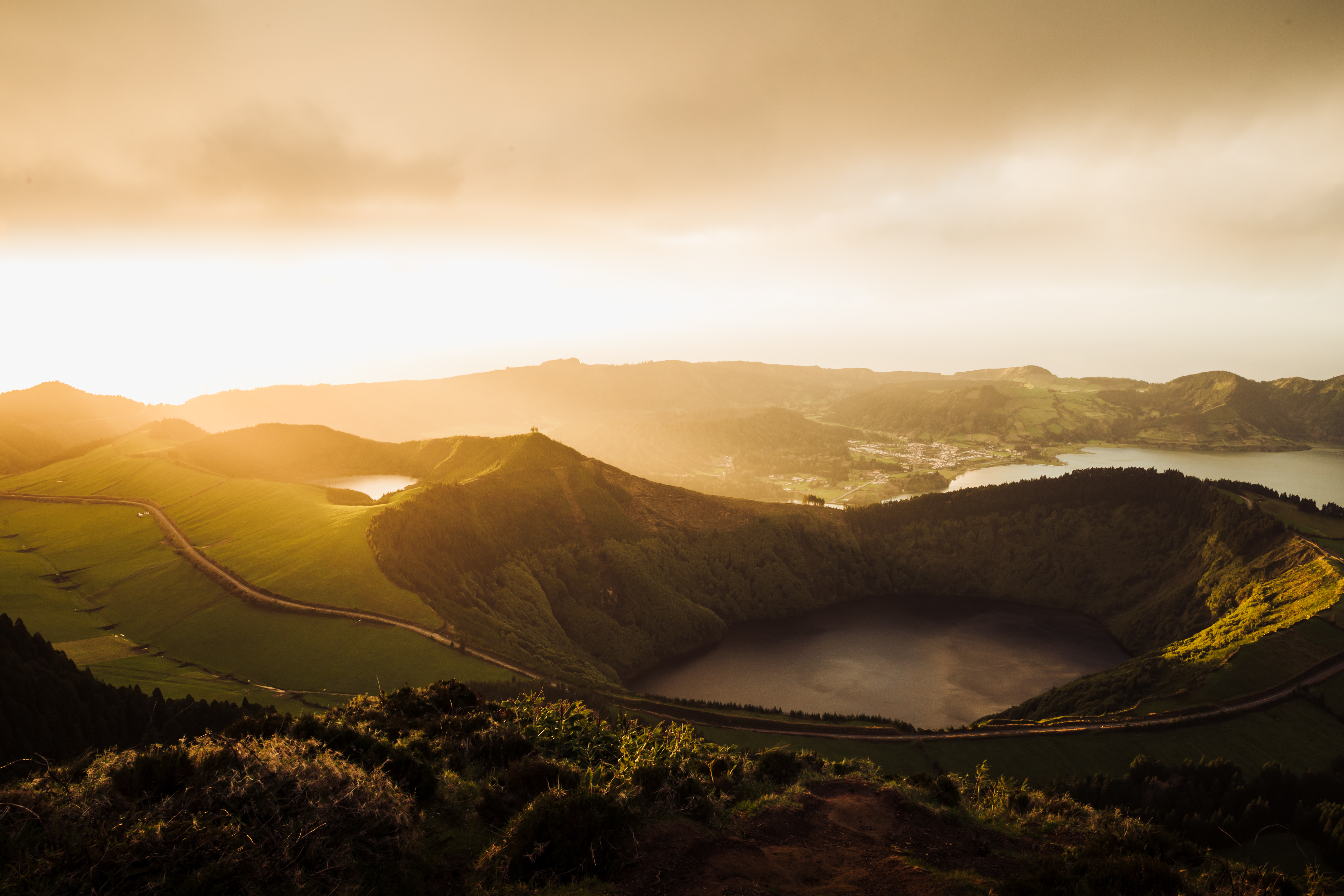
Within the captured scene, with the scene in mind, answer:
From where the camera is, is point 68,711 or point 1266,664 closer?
point 68,711

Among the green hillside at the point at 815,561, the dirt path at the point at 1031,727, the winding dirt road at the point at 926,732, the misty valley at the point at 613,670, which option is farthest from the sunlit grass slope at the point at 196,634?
the dirt path at the point at 1031,727

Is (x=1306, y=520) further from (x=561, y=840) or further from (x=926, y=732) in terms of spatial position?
(x=561, y=840)

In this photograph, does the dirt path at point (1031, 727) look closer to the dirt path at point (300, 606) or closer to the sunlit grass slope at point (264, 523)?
the dirt path at point (300, 606)

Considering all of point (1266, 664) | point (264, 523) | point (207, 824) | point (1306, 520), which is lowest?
point (1266, 664)

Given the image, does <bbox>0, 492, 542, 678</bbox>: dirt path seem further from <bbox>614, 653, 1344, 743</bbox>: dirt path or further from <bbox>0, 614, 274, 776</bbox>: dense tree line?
<bbox>0, 614, 274, 776</bbox>: dense tree line

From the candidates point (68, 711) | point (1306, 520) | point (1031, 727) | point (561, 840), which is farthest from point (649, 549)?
point (1306, 520)

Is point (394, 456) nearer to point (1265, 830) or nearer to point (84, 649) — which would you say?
point (84, 649)
